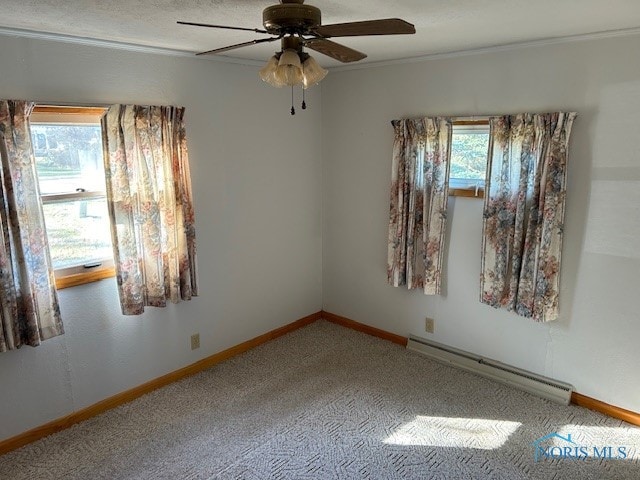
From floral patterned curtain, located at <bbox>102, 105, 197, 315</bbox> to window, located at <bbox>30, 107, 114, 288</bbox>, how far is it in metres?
0.14

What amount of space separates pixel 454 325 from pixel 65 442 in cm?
281

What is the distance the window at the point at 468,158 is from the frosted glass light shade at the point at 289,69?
6.25 ft

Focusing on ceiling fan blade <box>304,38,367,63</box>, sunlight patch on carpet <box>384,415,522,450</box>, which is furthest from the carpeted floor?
ceiling fan blade <box>304,38,367,63</box>

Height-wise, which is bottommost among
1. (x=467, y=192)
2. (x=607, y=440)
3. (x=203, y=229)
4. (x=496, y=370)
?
(x=607, y=440)

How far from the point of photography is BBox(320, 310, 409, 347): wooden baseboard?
404 cm

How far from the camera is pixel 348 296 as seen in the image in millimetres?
4375

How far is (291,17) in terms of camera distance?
1.61 metres

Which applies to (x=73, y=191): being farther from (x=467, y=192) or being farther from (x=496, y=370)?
(x=496, y=370)

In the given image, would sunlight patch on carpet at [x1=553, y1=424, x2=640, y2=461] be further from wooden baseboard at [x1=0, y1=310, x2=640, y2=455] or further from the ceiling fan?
the ceiling fan

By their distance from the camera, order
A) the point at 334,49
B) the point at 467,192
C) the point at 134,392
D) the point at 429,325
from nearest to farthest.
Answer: the point at 334,49
the point at 134,392
the point at 467,192
the point at 429,325

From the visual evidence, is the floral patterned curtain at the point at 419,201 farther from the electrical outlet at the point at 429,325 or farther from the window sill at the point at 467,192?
the electrical outlet at the point at 429,325

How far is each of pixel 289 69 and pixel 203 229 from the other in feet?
6.45

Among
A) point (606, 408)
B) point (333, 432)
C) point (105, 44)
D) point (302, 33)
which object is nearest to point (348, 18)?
point (302, 33)

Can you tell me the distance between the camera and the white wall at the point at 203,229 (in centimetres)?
271
